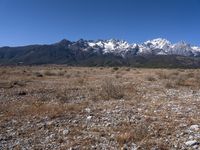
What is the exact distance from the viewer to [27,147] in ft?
40.4

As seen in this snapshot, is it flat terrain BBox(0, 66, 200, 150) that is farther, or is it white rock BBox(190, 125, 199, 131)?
white rock BBox(190, 125, 199, 131)

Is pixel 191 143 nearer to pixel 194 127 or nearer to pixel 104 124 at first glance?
pixel 194 127

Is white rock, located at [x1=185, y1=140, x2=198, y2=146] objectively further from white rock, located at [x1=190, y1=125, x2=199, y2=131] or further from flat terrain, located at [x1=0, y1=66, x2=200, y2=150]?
white rock, located at [x1=190, y1=125, x2=199, y2=131]

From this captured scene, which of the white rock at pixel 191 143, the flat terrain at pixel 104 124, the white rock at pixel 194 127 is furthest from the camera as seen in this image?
the white rock at pixel 194 127

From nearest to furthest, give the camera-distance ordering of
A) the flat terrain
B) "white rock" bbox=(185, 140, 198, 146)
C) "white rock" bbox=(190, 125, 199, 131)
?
1. "white rock" bbox=(185, 140, 198, 146)
2. the flat terrain
3. "white rock" bbox=(190, 125, 199, 131)

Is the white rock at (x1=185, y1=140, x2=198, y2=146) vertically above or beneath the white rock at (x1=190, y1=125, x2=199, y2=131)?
beneath

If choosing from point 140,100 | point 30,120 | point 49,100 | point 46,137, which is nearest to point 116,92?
point 140,100

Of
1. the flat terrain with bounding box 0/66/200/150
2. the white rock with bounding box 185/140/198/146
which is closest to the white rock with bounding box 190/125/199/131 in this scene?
the flat terrain with bounding box 0/66/200/150

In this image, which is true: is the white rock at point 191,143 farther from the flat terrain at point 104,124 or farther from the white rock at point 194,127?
the white rock at point 194,127

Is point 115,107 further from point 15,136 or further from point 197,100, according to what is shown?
point 15,136

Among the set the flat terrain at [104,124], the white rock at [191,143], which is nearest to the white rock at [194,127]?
the flat terrain at [104,124]

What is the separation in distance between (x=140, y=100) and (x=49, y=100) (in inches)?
257

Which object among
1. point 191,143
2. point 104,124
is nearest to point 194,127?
point 191,143

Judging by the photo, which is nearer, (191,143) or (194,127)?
(191,143)
